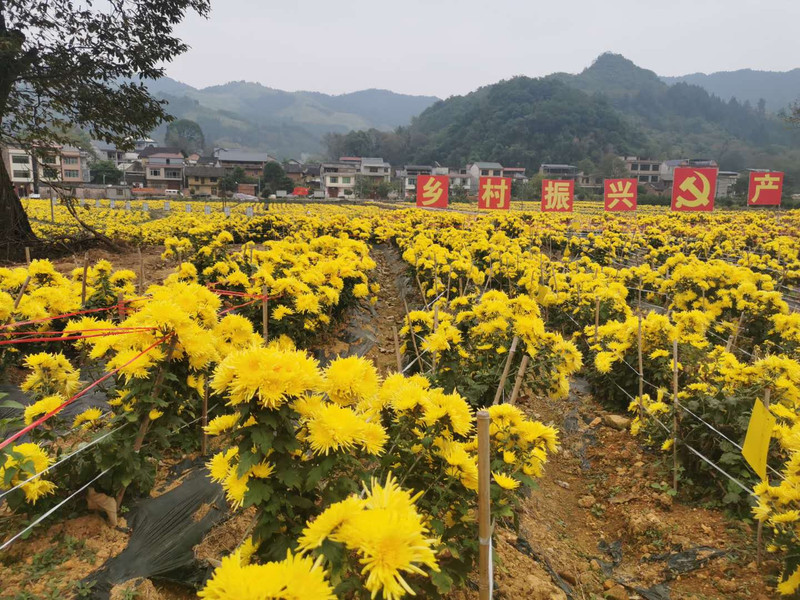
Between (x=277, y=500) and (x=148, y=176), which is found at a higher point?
(x=148, y=176)

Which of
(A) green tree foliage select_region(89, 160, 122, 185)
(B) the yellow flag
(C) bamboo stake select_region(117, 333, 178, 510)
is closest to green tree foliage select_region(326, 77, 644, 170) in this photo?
(A) green tree foliage select_region(89, 160, 122, 185)

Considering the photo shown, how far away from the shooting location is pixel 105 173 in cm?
5991

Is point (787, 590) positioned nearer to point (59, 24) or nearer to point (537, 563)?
point (537, 563)

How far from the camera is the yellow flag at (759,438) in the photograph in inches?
105

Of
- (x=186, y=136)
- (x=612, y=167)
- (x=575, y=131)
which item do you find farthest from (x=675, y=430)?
(x=186, y=136)

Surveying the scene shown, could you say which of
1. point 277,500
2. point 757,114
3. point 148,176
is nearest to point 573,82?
point 757,114

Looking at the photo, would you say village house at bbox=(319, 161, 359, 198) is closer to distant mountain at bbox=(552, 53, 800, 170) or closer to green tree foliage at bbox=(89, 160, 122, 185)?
green tree foliage at bbox=(89, 160, 122, 185)

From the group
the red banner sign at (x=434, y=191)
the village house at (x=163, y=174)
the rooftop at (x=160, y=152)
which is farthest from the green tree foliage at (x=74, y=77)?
the rooftop at (x=160, y=152)

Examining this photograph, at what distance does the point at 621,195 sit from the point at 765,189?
15.7 feet

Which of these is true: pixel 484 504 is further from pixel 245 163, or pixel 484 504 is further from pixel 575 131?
pixel 575 131

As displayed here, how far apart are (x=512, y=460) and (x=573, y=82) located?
157 m

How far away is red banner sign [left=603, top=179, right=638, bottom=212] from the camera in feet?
45.8

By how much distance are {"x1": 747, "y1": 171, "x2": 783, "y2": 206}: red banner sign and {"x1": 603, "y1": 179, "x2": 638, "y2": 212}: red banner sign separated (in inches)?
150

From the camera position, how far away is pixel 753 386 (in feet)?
12.5
